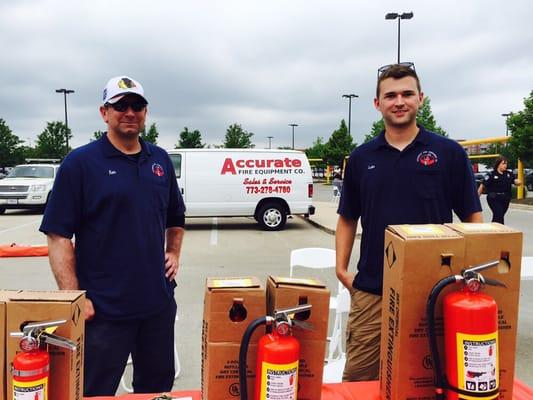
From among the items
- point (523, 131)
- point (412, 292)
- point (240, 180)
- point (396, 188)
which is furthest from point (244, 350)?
point (523, 131)

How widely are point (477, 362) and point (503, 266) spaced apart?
0.31 m

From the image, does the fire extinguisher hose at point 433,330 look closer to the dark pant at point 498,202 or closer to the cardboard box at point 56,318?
the cardboard box at point 56,318

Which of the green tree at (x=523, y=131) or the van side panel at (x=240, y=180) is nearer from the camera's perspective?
Answer: the van side panel at (x=240, y=180)

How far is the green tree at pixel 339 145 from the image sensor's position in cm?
4734

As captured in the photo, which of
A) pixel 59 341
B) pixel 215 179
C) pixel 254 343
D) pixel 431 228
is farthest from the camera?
pixel 215 179

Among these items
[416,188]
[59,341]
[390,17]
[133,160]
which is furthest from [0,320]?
[390,17]

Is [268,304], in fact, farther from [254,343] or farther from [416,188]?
[416,188]

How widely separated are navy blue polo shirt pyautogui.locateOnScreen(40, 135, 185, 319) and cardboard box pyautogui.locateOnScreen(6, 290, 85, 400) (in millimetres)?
768

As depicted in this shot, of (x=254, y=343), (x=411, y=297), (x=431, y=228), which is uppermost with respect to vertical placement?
(x=431, y=228)

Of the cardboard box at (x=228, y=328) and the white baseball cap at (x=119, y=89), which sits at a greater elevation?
the white baseball cap at (x=119, y=89)

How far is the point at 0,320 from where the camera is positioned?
1280mm

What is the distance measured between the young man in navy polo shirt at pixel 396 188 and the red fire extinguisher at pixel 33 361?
137cm

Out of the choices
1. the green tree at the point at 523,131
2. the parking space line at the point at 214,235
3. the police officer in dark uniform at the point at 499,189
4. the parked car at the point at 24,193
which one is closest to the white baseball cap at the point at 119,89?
the parking space line at the point at 214,235

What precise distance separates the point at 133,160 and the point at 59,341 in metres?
1.16
